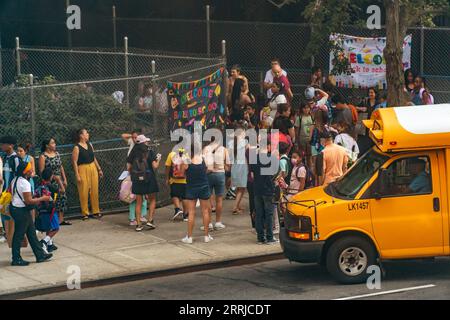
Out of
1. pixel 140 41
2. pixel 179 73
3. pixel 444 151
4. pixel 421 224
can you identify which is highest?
pixel 140 41

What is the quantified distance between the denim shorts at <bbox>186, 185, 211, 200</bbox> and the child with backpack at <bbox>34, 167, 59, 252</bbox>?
209cm

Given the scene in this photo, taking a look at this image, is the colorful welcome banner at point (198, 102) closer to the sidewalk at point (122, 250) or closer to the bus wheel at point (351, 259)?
the sidewalk at point (122, 250)

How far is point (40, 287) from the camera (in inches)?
530

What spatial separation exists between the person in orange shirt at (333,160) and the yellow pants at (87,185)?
4.16 meters

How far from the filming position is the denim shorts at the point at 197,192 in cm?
1569

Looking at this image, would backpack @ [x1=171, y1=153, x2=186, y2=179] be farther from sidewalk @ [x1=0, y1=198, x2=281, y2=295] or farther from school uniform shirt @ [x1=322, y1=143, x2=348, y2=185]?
school uniform shirt @ [x1=322, y1=143, x2=348, y2=185]

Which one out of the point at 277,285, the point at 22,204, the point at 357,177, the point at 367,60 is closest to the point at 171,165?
the point at 22,204

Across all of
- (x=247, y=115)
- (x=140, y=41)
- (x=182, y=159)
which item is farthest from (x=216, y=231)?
(x=140, y=41)

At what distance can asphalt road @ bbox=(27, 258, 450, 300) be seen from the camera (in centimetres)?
1259

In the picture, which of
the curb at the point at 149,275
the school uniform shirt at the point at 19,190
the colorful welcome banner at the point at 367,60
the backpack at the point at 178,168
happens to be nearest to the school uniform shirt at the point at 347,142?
the backpack at the point at 178,168

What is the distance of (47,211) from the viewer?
582 inches

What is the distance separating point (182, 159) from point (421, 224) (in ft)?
16.6

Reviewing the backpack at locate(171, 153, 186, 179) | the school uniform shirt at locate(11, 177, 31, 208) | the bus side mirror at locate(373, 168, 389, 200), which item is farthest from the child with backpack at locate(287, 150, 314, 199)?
the school uniform shirt at locate(11, 177, 31, 208)
